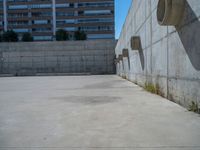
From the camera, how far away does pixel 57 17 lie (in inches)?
2815

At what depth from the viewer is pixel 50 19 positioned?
236 ft

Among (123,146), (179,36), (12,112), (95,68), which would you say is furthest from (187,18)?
(95,68)

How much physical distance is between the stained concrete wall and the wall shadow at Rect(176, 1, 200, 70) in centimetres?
2608

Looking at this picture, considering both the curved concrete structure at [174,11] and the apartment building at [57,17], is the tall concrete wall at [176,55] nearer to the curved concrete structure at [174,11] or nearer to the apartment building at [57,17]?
the curved concrete structure at [174,11]

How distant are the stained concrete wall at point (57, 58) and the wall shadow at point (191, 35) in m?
26.1

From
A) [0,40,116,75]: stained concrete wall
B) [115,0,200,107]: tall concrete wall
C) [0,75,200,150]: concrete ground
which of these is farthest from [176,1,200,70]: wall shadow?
[0,40,116,75]: stained concrete wall

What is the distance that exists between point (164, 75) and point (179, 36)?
1571 millimetres

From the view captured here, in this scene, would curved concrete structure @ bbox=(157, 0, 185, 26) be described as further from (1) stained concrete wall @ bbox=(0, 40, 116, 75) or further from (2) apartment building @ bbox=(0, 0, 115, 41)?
(2) apartment building @ bbox=(0, 0, 115, 41)

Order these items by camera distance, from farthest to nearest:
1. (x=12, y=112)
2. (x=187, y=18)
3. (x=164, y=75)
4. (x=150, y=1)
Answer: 1. (x=150, y=1)
2. (x=164, y=75)
3. (x=12, y=112)
4. (x=187, y=18)

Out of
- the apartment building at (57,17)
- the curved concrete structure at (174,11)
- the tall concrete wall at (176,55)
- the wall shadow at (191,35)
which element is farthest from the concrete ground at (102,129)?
the apartment building at (57,17)

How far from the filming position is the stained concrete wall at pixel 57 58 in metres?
31.0

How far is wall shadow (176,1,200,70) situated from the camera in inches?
164

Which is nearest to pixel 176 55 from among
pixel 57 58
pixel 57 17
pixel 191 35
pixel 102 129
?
pixel 191 35

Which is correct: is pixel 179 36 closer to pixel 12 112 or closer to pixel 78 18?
pixel 12 112
